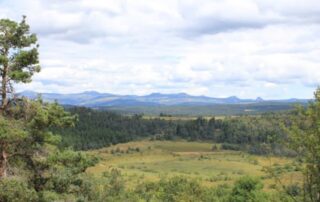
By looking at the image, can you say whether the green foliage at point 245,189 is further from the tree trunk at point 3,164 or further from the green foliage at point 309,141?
the green foliage at point 309,141

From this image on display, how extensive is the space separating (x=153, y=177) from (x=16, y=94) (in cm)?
13836

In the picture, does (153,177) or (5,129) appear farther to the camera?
(153,177)

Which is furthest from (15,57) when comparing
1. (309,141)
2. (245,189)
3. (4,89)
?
(245,189)

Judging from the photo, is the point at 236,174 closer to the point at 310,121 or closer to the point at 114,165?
the point at 114,165

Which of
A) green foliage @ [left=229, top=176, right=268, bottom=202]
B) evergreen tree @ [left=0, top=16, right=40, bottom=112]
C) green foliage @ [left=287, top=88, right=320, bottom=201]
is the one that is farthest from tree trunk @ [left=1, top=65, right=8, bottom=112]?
green foliage @ [left=229, top=176, right=268, bottom=202]

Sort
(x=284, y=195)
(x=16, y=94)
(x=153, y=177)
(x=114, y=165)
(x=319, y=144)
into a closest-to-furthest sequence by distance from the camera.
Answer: (x=319, y=144), (x=284, y=195), (x=16, y=94), (x=153, y=177), (x=114, y=165)

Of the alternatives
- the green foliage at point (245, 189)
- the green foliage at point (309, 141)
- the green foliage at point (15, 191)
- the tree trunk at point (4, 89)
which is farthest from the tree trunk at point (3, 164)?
the green foliage at point (245, 189)

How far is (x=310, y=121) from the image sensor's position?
16750mm

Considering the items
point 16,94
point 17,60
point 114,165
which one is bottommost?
point 114,165

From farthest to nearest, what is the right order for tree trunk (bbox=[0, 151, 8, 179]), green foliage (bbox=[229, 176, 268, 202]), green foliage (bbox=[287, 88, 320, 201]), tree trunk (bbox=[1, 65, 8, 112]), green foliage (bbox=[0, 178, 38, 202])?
green foliage (bbox=[229, 176, 268, 202]), tree trunk (bbox=[1, 65, 8, 112]), tree trunk (bbox=[0, 151, 8, 179]), green foliage (bbox=[0, 178, 38, 202]), green foliage (bbox=[287, 88, 320, 201])

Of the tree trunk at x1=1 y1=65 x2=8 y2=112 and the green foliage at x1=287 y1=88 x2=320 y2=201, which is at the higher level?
the tree trunk at x1=1 y1=65 x2=8 y2=112

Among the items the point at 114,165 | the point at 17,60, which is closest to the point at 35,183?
the point at 17,60

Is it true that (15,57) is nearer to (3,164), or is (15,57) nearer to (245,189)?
(3,164)

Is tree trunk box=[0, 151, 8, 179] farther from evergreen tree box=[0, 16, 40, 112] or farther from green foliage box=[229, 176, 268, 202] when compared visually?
green foliage box=[229, 176, 268, 202]
